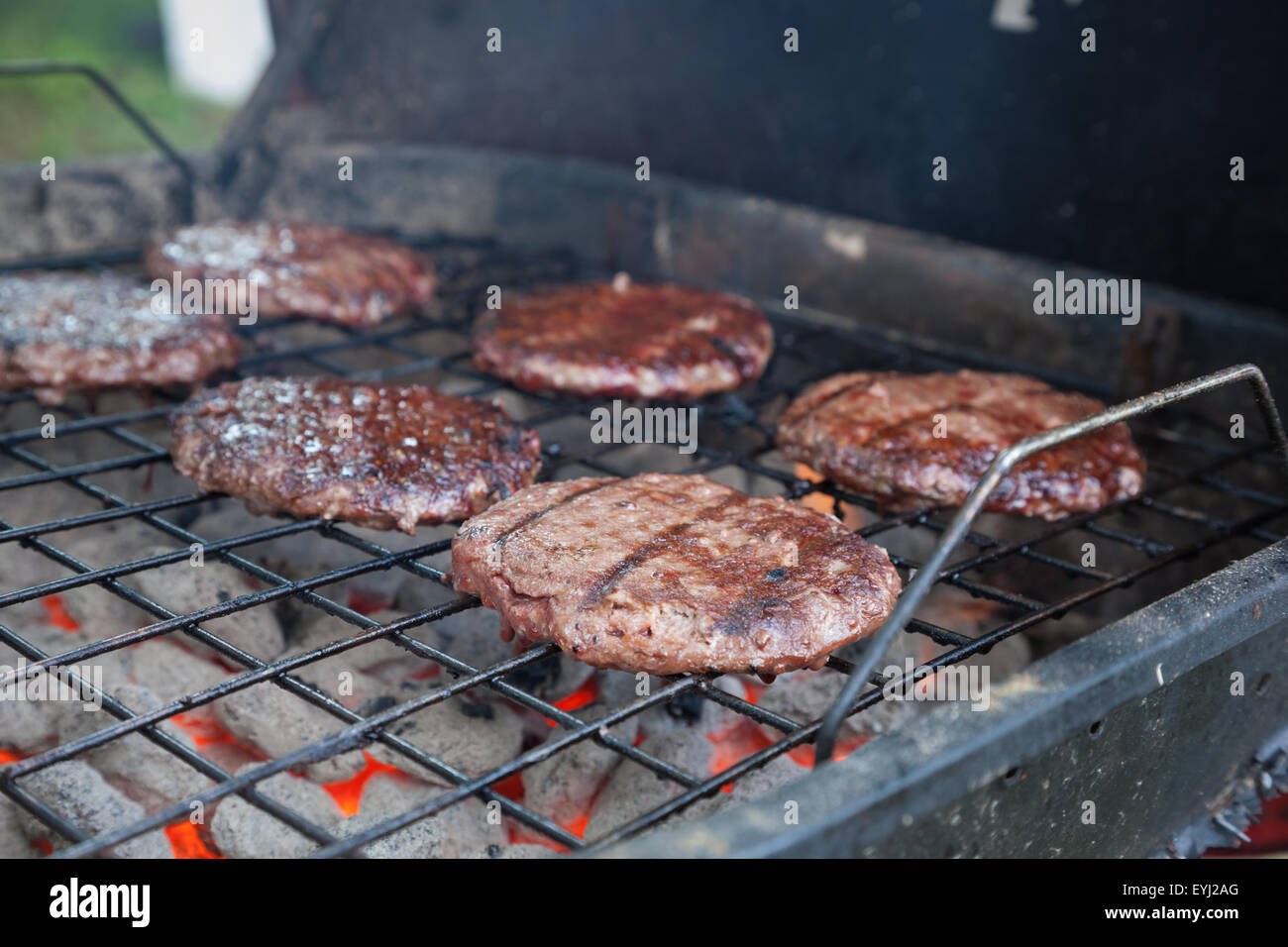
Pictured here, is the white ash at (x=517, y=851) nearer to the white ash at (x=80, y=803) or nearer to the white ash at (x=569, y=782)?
the white ash at (x=569, y=782)

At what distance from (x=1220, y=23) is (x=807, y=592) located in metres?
2.75

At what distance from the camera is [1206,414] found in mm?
3967

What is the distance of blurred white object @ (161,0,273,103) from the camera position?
1386 centimetres

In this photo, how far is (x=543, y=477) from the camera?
3.78 metres

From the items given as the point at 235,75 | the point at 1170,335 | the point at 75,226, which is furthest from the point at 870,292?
the point at 235,75

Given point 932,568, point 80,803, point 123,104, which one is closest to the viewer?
point 932,568

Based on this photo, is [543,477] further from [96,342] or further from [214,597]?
[96,342]

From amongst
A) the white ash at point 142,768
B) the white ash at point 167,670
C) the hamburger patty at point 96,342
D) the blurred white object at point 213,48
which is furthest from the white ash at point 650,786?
the blurred white object at point 213,48

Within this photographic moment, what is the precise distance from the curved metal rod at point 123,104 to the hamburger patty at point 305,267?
0.61 m

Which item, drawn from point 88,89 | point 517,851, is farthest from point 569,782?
point 88,89

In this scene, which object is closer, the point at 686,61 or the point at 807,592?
the point at 807,592

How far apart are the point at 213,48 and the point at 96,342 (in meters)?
12.1

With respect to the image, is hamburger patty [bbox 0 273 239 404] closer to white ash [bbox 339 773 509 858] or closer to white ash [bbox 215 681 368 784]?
white ash [bbox 215 681 368 784]
